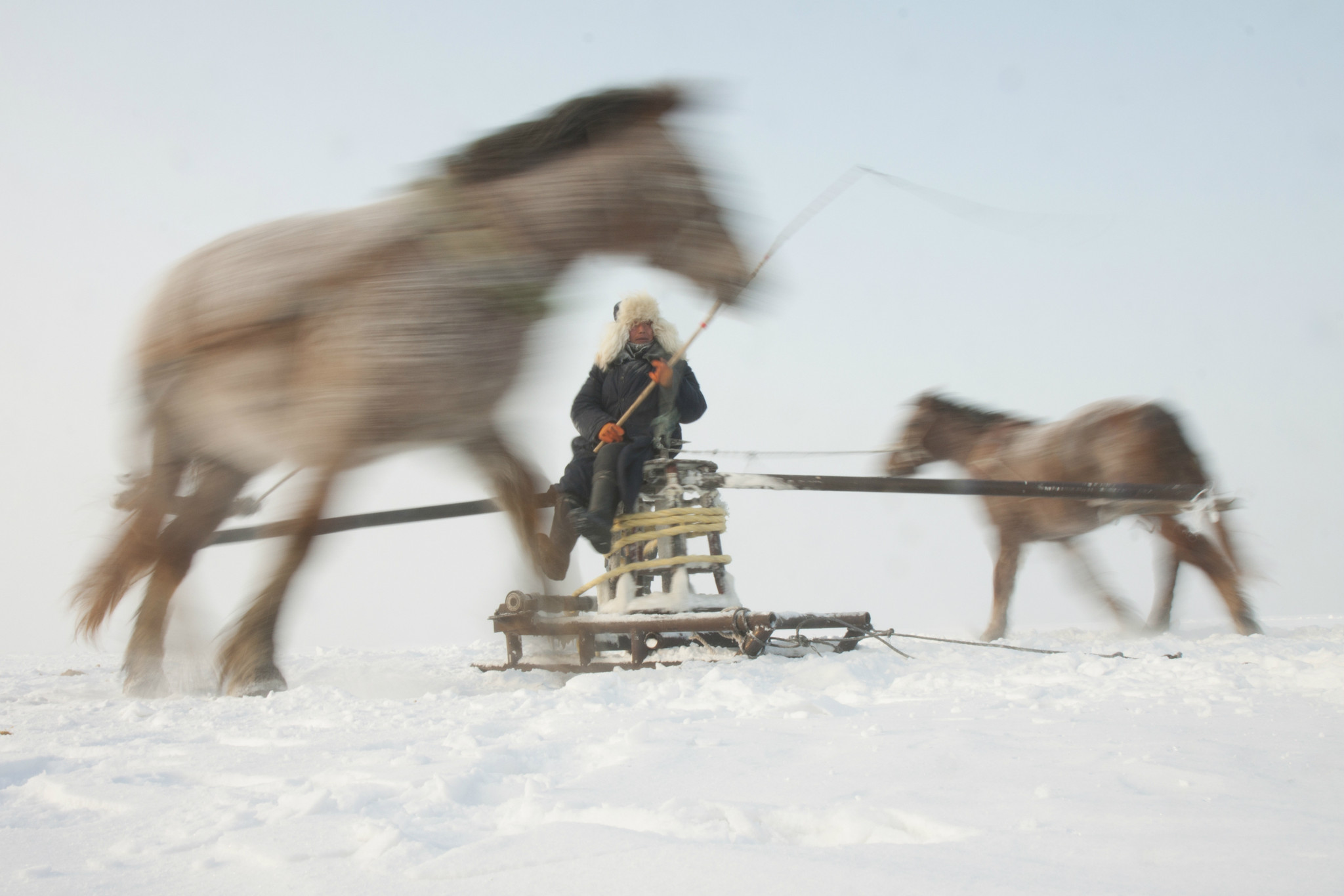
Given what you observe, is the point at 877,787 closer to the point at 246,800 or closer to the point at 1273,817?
the point at 1273,817

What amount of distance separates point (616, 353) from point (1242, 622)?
361cm

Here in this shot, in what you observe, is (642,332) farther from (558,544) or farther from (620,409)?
(558,544)

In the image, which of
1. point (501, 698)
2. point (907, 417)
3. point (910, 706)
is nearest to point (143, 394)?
point (501, 698)

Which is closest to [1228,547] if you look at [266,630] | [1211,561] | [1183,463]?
[1211,561]

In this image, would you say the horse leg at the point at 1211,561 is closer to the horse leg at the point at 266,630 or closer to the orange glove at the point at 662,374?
the orange glove at the point at 662,374

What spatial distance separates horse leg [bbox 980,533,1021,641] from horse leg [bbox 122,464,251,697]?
3981mm

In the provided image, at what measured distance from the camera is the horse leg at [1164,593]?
489 cm

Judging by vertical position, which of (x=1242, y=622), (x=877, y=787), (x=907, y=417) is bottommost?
(x=1242, y=622)

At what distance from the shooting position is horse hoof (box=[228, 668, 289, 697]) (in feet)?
8.86

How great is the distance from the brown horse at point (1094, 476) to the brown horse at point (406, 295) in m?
2.83

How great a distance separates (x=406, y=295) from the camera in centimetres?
252

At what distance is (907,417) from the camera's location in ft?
18.9

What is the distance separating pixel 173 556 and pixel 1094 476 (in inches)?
175

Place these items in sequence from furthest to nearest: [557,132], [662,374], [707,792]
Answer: [662,374]
[557,132]
[707,792]
